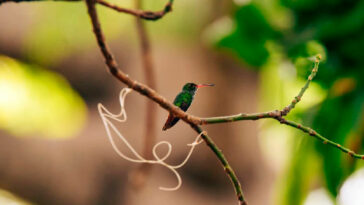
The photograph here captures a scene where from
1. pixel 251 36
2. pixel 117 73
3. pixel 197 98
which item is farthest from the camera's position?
pixel 197 98

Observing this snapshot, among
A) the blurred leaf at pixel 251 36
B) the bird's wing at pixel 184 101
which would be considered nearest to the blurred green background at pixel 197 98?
the blurred leaf at pixel 251 36

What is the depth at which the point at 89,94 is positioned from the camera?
1399 mm

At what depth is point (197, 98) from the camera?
1017 millimetres

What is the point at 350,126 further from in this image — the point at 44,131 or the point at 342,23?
the point at 44,131

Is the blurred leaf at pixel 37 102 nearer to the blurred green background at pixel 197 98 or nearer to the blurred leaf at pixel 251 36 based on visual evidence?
the blurred green background at pixel 197 98

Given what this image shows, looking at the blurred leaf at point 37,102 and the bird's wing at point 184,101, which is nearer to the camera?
the bird's wing at point 184,101

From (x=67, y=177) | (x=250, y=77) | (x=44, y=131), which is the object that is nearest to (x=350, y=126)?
(x=250, y=77)

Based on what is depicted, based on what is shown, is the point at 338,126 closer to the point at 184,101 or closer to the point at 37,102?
the point at 184,101

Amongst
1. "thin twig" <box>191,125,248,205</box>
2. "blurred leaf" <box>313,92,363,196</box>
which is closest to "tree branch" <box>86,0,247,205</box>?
"thin twig" <box>191,125,248,205</box>

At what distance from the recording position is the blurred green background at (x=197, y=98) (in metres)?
0.66

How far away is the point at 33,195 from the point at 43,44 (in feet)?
1.47

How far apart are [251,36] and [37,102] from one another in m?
0.81

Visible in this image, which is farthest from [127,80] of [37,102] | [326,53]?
[37,102]

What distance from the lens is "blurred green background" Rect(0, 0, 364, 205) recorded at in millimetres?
658
